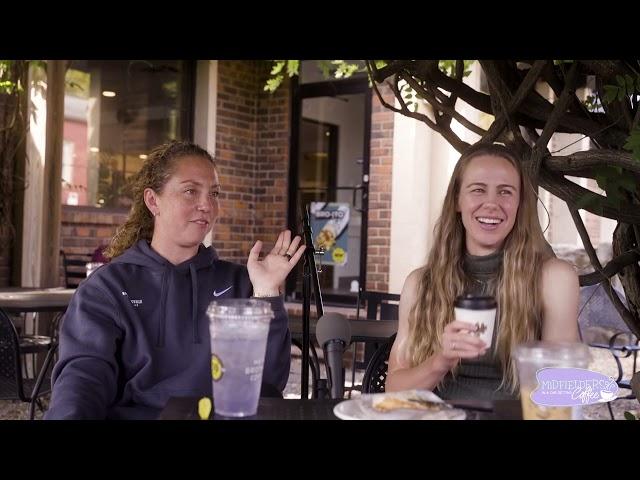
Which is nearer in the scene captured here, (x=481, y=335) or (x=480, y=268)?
(x=481, y=335)

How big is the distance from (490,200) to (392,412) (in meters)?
0.88

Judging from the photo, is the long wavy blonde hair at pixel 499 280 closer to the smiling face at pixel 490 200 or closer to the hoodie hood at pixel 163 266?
the smiling face at pixel 490 200

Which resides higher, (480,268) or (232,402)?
(480,268)

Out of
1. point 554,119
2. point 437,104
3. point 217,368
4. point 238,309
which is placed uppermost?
point 437,104

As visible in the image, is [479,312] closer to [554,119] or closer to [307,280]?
[307,280]

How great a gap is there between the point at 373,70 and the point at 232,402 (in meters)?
1.88

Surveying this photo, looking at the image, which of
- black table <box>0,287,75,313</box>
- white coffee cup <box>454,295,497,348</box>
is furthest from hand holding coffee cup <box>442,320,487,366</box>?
black table <box>0,287,75,313</box>

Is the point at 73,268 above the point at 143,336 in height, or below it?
below

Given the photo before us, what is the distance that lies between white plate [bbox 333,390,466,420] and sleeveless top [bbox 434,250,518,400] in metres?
0.61

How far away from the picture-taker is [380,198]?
7.19 meters

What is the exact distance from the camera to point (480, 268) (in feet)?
7.06

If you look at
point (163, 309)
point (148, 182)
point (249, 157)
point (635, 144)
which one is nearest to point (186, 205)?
point (148, 182)
